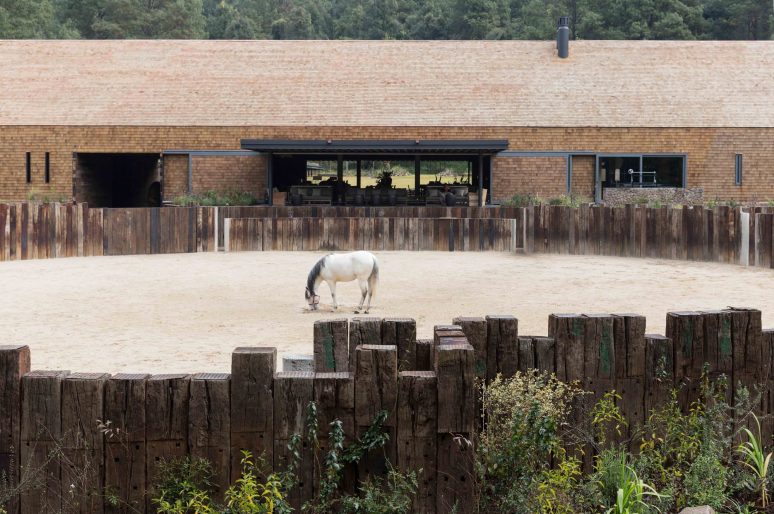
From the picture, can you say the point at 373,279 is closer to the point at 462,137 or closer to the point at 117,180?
the point at 462,137

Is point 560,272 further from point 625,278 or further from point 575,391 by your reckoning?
point 575,391

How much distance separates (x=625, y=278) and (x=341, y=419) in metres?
15.7

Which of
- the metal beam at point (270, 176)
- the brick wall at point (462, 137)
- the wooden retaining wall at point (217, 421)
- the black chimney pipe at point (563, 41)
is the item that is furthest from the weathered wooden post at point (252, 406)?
the black chimney pipe at point (563, 41)

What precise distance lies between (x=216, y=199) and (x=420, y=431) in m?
30.1

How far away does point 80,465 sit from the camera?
5.88 m

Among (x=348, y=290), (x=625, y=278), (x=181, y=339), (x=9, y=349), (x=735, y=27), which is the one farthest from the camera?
(x=735, y=27)

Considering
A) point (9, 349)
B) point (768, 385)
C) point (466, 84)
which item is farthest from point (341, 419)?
point (466, 84)

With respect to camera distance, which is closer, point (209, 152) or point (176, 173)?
point (209, 152)

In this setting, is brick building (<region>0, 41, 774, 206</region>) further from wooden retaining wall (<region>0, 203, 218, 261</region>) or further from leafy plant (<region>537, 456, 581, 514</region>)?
leafy plant (<region>537, 456, 581, 514</region>)

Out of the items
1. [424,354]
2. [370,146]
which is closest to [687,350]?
[424,354]

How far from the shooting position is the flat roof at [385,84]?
3825cm

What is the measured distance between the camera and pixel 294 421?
19.4ft

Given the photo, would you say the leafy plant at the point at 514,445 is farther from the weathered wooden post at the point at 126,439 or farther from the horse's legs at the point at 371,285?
the horse's legs at the point at 371,285

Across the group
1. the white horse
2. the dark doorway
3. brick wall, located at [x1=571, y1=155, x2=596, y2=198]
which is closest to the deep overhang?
brick wall, located at [x1=571, y1=155, x2=596, y2=198]
